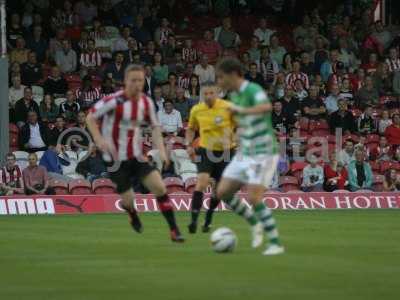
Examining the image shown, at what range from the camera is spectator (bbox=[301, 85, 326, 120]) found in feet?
83.1

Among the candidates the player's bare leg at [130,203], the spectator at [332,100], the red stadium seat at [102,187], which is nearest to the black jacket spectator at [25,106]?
the red stadium seat at [102,187]

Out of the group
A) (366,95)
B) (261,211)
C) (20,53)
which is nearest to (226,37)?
(366,95)

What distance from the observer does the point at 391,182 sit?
24.0m

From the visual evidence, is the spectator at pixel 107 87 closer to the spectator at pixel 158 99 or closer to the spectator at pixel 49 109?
the spectator at pixel 158 99

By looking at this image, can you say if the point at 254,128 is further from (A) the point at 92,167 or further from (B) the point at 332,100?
(B) the point at 332,100

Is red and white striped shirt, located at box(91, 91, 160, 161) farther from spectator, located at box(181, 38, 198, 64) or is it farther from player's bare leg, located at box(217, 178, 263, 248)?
spectator, located at box(181, 38, 198, 64)

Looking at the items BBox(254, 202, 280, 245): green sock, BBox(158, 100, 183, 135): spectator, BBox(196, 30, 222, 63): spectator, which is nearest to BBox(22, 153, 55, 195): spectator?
BBox(158, 100, 183, 135): spectator

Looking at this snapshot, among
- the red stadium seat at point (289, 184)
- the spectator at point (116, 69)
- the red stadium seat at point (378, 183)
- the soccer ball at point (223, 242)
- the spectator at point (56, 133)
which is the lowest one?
the red stadium seat at point (378, 183)

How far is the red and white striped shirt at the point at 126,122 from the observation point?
515 inches

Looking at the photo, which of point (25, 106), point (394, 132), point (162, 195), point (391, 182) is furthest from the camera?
point (394, 132)

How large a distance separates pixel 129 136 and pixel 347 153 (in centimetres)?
1172

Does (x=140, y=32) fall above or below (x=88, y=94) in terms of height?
above

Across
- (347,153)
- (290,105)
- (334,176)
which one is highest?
(290,105)

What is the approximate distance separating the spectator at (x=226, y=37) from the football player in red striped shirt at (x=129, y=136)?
14.5 m
